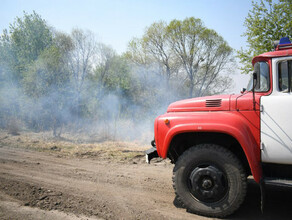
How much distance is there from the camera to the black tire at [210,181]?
3221mm

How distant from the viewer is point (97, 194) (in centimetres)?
412

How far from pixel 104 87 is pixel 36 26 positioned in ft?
26.5

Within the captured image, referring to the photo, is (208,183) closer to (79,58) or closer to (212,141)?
(212,141)

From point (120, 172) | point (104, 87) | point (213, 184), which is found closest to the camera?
point (213, 184)

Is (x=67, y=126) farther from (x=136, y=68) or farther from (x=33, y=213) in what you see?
(x=33, y=213)

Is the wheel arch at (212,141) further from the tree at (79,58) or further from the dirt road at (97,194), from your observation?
the tree at (79,58)

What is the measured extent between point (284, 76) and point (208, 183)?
1.85 metres

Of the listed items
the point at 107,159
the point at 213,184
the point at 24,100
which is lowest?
the point at 107,159

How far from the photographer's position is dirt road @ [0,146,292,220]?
11.1 ft

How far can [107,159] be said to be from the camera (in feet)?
24.9

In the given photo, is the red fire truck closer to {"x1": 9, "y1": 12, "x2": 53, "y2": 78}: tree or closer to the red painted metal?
the red painted metal

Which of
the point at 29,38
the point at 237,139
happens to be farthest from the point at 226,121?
the point at 29,38

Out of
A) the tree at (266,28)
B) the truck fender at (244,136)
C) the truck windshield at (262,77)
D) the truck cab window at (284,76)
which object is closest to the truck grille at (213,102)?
the truck fender at (244,136)

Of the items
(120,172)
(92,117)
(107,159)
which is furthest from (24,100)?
(120,172)
